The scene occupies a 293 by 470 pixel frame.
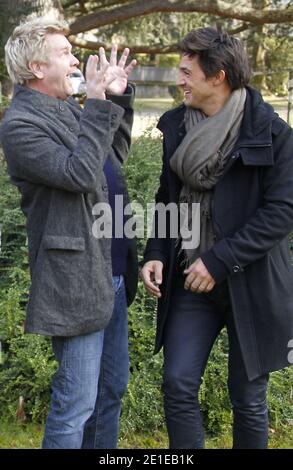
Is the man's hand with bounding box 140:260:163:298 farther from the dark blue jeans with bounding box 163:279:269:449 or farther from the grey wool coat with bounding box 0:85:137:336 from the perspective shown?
the grey wool coat with bounding box 0:85:137:336

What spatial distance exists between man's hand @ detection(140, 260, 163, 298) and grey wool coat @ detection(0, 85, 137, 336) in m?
0.27

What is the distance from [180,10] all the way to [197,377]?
5.86 metres

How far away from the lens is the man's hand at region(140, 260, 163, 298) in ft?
9.75

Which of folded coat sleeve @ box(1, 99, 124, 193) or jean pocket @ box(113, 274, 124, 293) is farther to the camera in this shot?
jean pocket @ box(113, 274, 124, 293)

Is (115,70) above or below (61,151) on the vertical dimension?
above

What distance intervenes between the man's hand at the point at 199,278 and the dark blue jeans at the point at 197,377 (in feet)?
0.30

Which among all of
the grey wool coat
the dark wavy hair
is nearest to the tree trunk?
the dark wavy hair

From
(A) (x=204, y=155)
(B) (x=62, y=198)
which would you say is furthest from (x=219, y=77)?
(B) (x=62, y=198)

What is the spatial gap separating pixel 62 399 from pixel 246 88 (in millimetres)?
1433

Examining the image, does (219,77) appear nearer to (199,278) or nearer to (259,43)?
(199,278)

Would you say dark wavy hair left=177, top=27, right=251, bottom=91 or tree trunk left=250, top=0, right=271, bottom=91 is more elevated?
tree trunk left=250, top=0, right=271, bottom=91

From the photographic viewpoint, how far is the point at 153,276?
3.02m

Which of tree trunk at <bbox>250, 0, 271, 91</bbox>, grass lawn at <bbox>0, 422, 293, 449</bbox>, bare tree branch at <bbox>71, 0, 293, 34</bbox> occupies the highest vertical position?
tree trunk at <bbox>250, 0, 271, 91</bbox>
